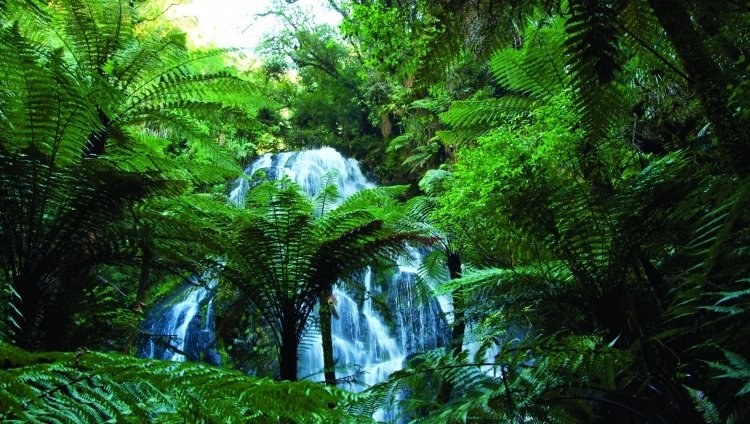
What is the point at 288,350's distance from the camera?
241 centimetres

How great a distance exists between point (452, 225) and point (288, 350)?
65.4 inches

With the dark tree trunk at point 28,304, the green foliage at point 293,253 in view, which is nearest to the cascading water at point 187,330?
the green foliage at point 293,253

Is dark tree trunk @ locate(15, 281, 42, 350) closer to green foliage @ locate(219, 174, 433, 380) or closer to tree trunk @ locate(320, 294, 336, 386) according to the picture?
green foliage @ locate(219, 174, 433, 380)

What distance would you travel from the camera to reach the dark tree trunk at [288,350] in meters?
2.39

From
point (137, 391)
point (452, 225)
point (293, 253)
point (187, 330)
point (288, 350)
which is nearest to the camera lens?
point (137, 391)

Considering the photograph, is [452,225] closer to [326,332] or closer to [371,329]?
[326,332]

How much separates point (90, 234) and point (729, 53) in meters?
2.62

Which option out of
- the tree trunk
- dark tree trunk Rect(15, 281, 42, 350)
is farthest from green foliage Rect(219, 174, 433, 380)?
dark tree trunk Rect(15, 281, 42, 350)

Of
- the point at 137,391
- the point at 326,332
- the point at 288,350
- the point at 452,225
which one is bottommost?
the point at 137,391

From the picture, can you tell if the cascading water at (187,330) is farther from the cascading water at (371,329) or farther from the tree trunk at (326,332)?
the tree trunk at (326,332)

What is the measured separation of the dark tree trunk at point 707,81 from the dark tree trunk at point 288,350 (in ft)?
6.96

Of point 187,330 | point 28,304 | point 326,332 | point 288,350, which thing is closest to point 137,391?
point 28,304

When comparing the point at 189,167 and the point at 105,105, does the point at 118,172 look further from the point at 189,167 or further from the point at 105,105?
the point at 189,167

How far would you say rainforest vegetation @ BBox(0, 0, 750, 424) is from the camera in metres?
0.87
